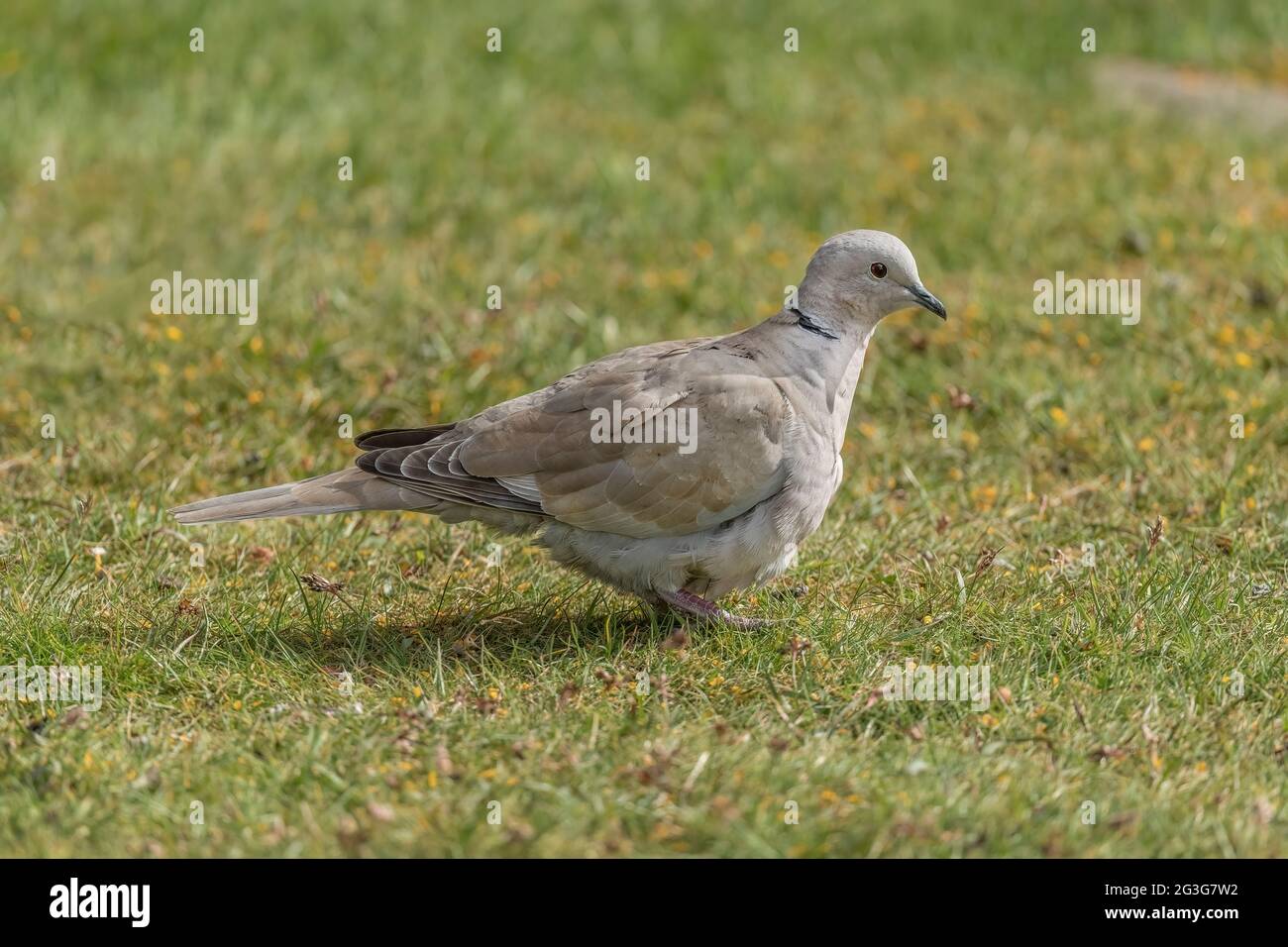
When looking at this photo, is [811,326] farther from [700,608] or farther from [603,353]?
[603,353]

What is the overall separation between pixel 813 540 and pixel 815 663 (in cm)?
105

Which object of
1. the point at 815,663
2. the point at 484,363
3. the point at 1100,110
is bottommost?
the point at 815,663

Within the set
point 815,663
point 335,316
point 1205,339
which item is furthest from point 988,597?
point 335,316

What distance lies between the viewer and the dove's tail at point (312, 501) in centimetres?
470

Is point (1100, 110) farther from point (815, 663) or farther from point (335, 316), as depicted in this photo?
point (815, 663)

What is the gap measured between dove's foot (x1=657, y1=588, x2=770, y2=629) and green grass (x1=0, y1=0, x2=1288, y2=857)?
9cm

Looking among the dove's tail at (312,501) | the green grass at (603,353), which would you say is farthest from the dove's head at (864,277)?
the dove's tail at (312,501)

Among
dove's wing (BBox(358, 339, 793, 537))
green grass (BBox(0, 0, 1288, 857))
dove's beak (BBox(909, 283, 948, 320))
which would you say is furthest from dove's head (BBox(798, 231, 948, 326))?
green grass (BBox(0, 0, 1288, 857))

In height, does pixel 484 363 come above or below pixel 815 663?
above

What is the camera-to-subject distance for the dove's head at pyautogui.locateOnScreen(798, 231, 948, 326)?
16.0 ft

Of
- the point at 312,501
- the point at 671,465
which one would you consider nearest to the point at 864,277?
the point at 671,465

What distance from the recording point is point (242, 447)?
6.21 metres

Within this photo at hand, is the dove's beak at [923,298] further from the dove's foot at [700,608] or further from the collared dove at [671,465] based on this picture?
the dove's foot at [700,608]

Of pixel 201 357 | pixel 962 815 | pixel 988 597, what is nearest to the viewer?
pixel 962 815
